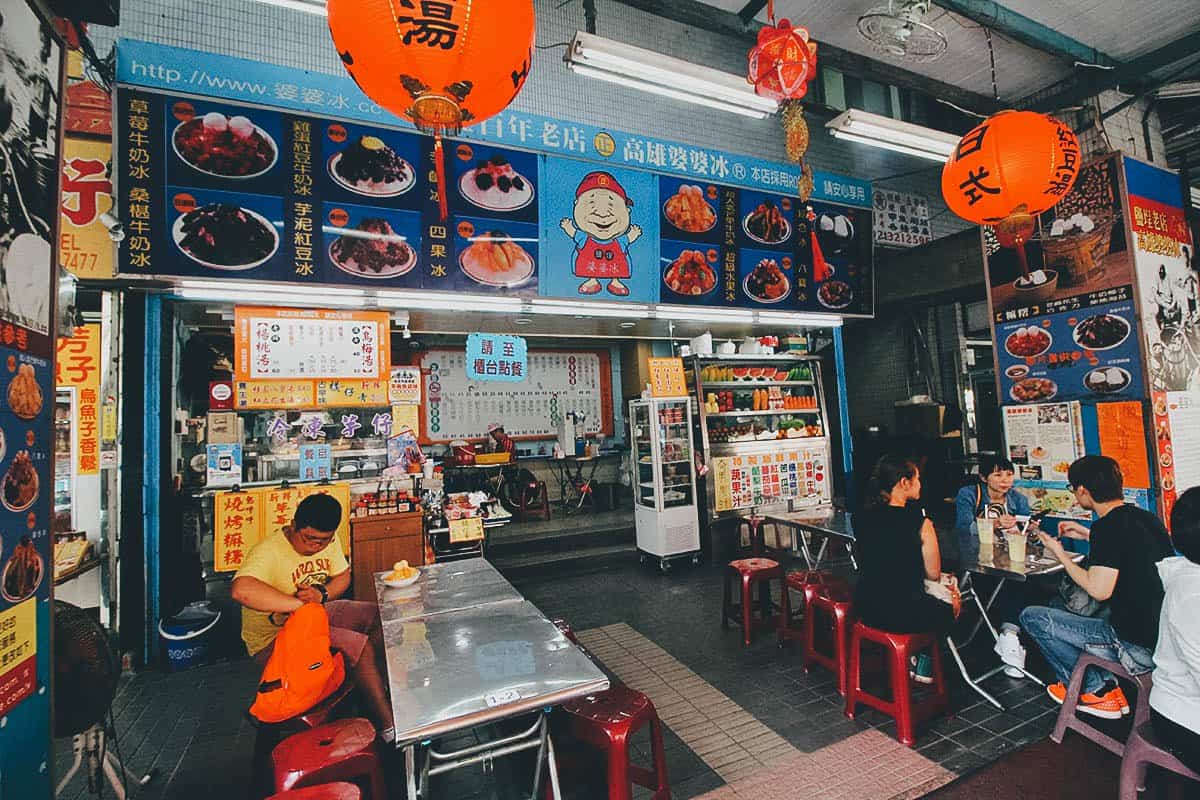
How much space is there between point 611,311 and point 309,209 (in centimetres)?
342

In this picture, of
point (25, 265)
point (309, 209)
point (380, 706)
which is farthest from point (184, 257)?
point (380, 706)

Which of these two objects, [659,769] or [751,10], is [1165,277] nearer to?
[751,10]

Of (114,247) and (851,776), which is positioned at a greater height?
(114,247)

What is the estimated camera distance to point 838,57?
6535 millimetres

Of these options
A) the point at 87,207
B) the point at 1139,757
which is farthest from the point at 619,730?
the point at 87,207

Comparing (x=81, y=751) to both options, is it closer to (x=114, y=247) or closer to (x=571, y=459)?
(x=114, y=247)

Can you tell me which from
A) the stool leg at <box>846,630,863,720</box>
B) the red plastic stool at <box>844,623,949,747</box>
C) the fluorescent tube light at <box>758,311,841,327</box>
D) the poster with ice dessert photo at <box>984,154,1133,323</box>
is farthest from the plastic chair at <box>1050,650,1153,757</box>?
the fluorescent tube light at <box>758,311,841,327</box>

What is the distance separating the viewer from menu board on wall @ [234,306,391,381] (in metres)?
5.41

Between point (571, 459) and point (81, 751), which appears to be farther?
point (571, 459)

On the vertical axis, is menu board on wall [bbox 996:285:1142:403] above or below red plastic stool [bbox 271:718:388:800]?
above

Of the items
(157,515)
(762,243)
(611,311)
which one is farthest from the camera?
(762,243)

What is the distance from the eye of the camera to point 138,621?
491cm

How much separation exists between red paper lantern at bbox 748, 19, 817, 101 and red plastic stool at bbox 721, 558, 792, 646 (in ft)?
13.1

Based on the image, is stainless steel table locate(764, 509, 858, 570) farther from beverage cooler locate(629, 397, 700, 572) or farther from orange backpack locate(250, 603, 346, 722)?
orange backpack locate(250, 603, 346, 722)
